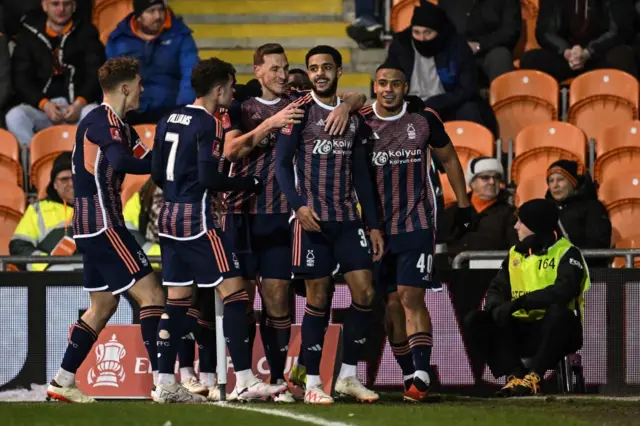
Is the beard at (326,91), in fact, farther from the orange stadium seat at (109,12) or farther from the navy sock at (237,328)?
the orange stadium seat at (109,12)

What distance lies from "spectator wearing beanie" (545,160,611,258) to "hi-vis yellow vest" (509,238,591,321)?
1.31 meters

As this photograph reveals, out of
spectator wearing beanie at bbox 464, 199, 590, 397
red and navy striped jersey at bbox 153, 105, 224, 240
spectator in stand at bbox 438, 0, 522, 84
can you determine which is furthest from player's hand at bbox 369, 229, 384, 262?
spectator in stand at bbox 438, 0, 522, 84

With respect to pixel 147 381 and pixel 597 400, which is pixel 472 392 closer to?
pixel 597 400

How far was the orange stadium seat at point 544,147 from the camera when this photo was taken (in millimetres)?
13336

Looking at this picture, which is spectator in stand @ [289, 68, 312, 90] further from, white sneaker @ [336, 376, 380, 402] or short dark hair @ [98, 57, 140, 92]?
white sneaker @ [336, 376, 380, 402]

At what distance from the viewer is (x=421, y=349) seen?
9219 mm

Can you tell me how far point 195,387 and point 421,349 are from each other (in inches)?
56.0

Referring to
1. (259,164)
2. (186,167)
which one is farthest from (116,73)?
(259,164)

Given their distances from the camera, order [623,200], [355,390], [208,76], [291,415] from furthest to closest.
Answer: [623,200]
[355,390]
[208,76]
[291,415]

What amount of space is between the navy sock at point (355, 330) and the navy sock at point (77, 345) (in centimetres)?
153

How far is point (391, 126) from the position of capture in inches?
369

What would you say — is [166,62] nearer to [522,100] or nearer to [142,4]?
[142,4]

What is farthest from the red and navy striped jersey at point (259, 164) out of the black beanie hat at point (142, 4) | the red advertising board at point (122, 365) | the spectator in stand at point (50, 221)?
the black beanie hat at point (142, 4)

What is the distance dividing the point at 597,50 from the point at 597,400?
19.5 ft
